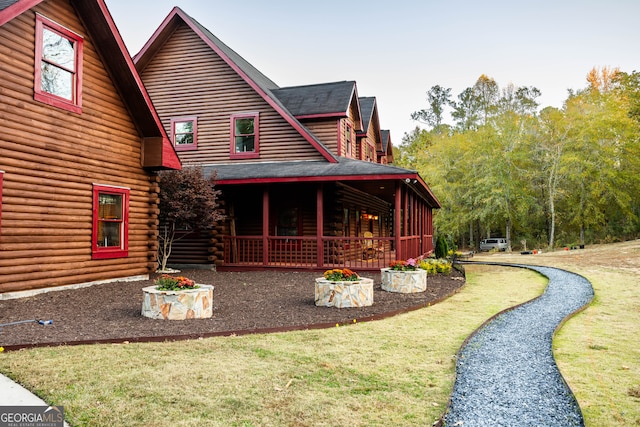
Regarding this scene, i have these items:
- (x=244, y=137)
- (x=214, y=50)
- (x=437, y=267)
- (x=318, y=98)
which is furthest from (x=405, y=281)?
(x=214, y=50)

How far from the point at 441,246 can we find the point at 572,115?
2442 cm

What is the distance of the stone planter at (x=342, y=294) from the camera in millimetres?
8641

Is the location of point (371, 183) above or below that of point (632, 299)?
above

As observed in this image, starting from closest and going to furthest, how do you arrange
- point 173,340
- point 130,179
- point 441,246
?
point 173,340, point 130,179, point 441,246

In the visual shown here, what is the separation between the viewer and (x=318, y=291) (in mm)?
8805

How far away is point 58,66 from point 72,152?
6.35 ft

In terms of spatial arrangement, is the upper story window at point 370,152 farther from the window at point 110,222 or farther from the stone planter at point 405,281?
the window at point 110,222

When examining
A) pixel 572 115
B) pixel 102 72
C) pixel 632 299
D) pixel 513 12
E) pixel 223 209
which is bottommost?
pixel 632 299

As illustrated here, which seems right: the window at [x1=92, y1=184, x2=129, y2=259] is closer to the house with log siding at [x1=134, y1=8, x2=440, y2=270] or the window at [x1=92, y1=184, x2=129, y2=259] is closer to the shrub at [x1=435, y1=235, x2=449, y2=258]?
the house with log siding at [x1=134, y1=8, x2=440, y2=270]

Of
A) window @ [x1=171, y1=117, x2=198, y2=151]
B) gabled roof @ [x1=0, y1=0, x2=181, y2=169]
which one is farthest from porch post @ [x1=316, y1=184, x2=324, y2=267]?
window @ [x1=171, y1=117, x2=198, y2=151]

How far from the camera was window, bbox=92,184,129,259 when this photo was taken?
10891 mm

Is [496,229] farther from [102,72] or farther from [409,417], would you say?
[409,417]

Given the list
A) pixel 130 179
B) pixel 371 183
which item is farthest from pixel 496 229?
pixel 130 179

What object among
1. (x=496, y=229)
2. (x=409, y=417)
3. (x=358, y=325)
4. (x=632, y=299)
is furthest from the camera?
(x=496, y=229)
